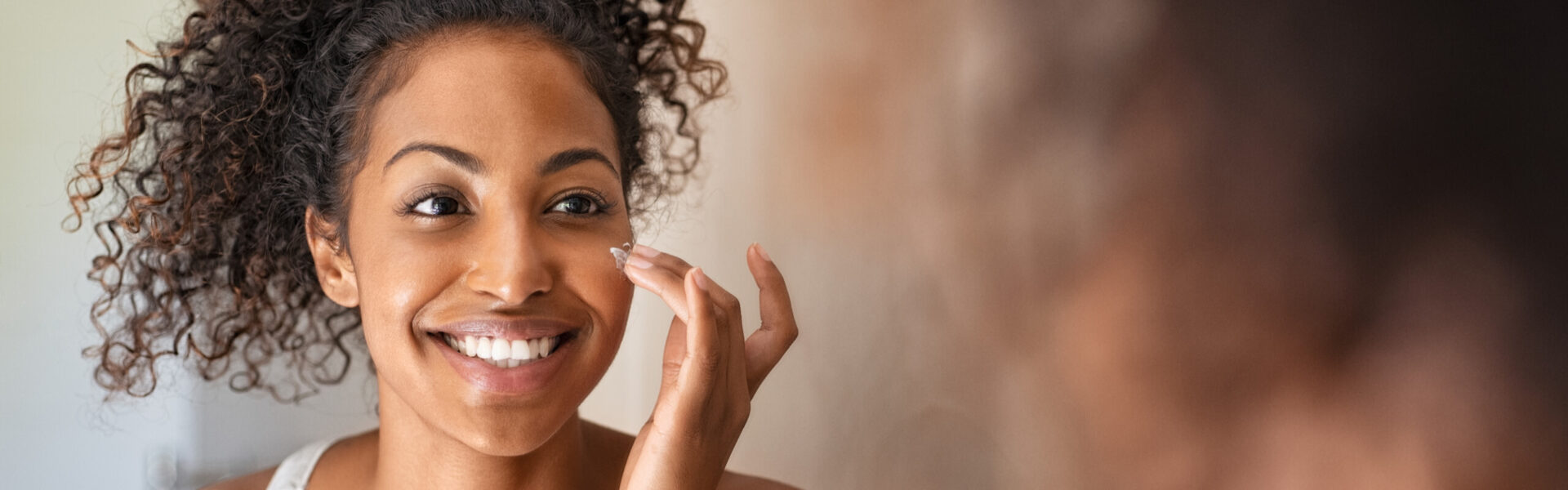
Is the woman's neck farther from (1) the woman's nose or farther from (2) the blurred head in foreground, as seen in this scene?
(2) the blurred head in foreground

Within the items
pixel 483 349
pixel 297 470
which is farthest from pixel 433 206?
pixel 297 470

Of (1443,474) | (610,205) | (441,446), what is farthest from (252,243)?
(1443,474)

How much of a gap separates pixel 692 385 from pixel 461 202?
0.26m

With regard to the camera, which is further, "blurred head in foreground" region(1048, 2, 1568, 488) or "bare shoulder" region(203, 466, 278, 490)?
"bare shoulder" region(203, 466, 278, 490)

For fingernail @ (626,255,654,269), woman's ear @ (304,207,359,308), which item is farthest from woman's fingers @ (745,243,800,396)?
woman's ear @ (304,207,359,308)

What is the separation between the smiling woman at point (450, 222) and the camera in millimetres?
933

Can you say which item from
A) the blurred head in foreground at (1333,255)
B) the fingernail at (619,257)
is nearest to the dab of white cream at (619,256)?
the fingernail at (619,257)

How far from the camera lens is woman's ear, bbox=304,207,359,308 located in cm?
106

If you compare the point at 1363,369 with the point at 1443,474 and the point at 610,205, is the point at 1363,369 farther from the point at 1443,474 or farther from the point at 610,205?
the point at 610,205

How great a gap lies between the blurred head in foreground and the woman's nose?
0.46 meters

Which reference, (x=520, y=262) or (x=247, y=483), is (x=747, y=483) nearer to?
(x=520, y=262)

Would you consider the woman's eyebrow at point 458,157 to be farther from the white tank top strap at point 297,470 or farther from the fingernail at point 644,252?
the white tank top strap at point 297,470

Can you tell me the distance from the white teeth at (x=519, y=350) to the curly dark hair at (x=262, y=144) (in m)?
0.23

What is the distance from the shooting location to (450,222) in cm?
95
